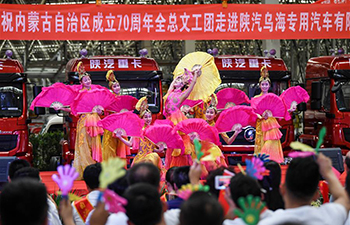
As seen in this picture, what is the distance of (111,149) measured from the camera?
8914 millimetres

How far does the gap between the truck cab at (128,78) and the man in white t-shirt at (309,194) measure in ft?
23.8

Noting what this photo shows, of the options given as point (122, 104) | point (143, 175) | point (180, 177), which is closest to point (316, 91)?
Result: point (122, 104)

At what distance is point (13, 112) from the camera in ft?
35.3

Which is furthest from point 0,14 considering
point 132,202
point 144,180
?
point 132,202

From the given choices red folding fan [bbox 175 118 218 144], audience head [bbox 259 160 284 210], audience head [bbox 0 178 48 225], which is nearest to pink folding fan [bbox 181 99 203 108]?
red folding fan [bbox 175 118 218 144]

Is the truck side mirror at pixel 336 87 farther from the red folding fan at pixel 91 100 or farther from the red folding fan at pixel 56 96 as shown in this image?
the red folding fan at pixel 56 96

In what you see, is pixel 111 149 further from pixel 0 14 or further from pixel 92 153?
pixel 0 14

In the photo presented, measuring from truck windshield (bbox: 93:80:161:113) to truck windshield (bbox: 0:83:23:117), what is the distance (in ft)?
5.36

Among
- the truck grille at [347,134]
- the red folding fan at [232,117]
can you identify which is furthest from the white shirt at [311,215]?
the truck grille at [347,134]

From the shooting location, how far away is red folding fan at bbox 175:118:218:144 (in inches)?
281

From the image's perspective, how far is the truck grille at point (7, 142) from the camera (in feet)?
34.8

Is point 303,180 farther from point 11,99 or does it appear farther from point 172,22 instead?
point 11,99

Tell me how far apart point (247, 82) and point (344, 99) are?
1930 mm

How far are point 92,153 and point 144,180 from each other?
18.8ft
